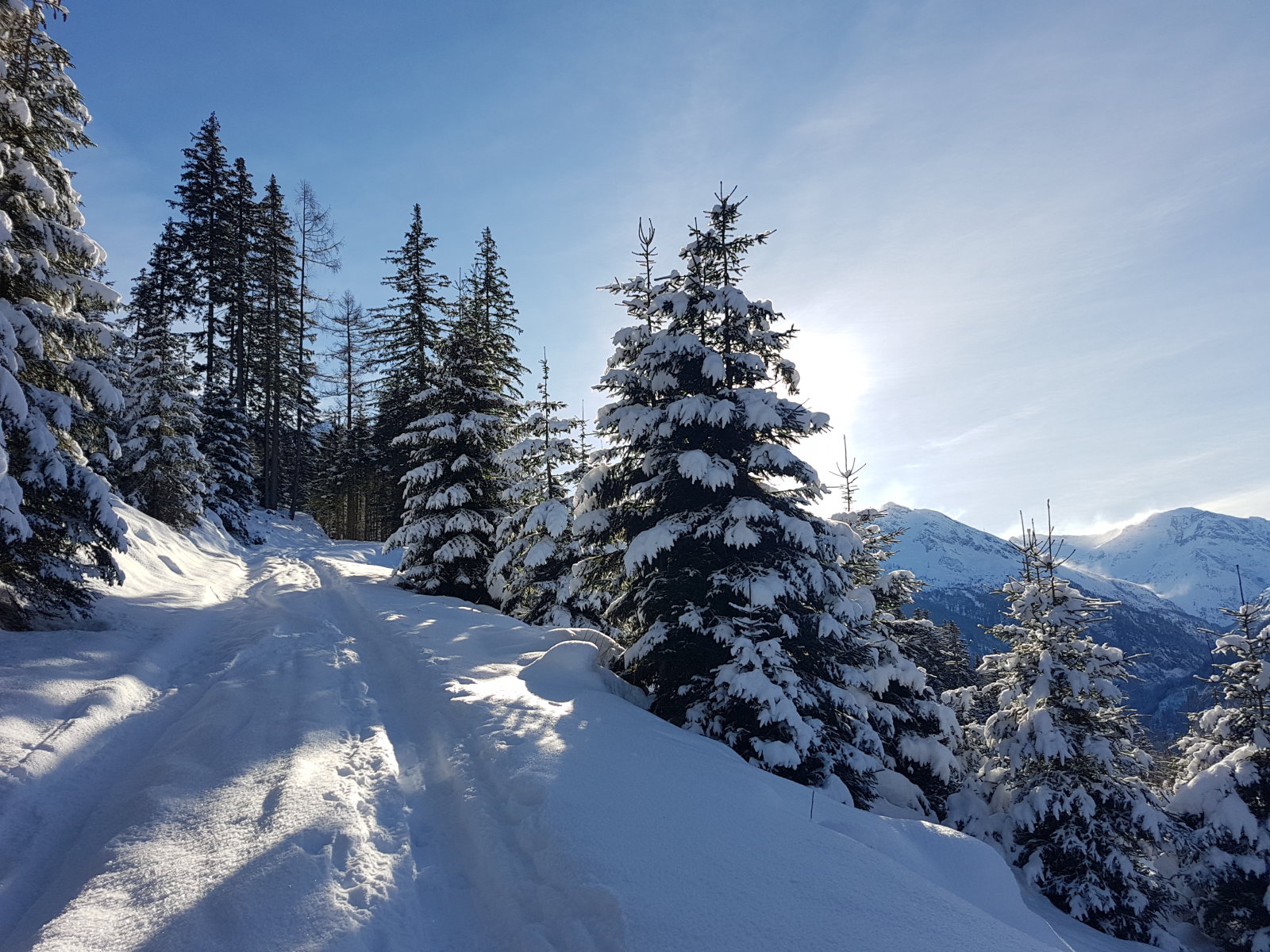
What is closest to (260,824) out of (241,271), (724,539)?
(724,539)

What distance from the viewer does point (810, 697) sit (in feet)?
29.5

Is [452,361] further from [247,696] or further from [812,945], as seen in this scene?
[812,945]

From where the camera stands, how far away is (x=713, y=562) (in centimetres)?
981

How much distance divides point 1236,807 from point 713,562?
47.7 ft

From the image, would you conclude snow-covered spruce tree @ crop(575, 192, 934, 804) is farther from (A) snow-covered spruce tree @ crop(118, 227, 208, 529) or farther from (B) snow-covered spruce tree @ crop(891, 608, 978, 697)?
(A) snow-covered spruce tree @ crop(118, 227, 208, 529)

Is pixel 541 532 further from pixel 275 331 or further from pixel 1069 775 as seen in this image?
pixel 275 331

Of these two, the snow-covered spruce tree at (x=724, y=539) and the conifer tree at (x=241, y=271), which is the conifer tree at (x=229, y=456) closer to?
the conifer tree at (x=241, y=271)

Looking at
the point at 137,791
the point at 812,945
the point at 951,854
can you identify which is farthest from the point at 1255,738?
the point at 137,791

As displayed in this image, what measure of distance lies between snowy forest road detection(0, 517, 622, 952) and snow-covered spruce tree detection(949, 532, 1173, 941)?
13271mm

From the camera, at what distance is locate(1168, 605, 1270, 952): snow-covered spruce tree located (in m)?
13.8

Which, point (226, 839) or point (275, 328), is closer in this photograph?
point (226, 839)

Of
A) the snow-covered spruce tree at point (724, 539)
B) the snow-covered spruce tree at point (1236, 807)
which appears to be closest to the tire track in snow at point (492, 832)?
the snow-covered spruce tree at point (724, 539)

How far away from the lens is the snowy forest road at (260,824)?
364cm

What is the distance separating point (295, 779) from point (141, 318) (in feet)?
133
